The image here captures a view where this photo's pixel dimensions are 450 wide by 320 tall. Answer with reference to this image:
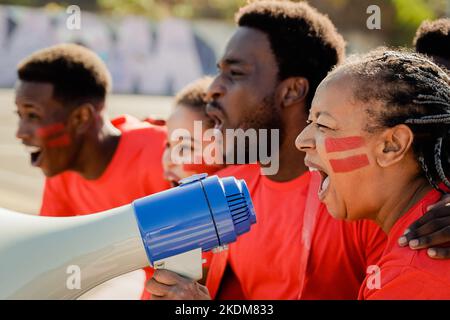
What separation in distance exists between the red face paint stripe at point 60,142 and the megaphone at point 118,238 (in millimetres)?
2292

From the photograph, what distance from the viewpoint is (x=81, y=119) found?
3848 millimetres

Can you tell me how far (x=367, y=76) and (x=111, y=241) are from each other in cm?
86

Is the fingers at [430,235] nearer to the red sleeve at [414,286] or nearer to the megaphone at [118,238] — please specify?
the red sleeve at [414,286]

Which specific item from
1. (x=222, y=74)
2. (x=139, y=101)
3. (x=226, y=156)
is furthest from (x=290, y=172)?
(x=139, y=101)

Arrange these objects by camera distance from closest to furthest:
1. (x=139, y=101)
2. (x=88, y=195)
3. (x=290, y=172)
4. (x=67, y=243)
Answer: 1. (x=67, y=243)
2. (x=290, y=172)
3. (x=88, y=195)
4. (x=139, y=101)

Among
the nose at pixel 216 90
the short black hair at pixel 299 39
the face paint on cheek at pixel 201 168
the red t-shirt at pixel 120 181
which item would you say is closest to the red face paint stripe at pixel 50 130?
the red t-shirt at pixel 120 181

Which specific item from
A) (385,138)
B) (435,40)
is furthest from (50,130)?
(385,138)

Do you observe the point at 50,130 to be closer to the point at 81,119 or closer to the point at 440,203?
the point at 81,119

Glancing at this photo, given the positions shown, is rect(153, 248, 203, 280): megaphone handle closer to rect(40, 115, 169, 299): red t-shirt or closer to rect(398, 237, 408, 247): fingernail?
rect(398, 237, 408, 247): fingernail

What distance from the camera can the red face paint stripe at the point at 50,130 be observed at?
3686mm

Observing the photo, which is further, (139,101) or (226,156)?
(139,101)

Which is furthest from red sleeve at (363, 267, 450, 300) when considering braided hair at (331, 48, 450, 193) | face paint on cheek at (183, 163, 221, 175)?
face paint on cheek at (183, 163, 221, 175)
